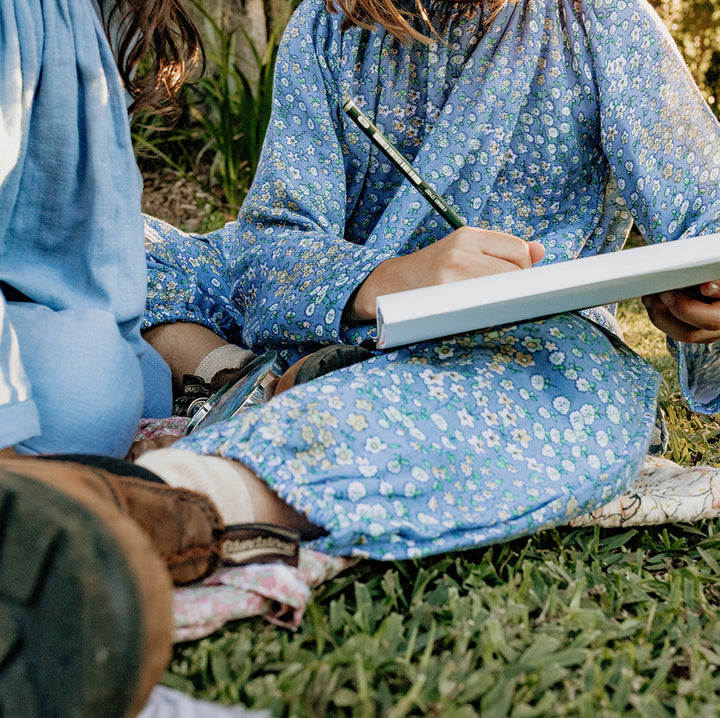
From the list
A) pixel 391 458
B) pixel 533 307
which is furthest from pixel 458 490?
pixel 533 307

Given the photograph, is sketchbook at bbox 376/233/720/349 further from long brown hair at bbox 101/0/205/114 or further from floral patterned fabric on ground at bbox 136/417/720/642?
long brown hair at bbox 101/0/205/114

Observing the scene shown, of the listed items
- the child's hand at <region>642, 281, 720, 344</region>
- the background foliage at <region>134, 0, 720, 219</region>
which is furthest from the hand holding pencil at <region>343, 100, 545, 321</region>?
the background foliage at <region>134, 0, 720, 219</region>

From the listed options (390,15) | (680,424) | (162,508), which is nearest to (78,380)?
(162,508)

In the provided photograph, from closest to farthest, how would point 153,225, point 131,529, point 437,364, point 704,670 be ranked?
point 131,529 → point 704,670 → point 437,364 → point 153,225

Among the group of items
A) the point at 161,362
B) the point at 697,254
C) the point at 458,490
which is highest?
the point at 697,254

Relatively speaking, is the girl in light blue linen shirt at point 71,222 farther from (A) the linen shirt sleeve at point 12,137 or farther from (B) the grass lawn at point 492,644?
(B) the grass lawn at point 492,644

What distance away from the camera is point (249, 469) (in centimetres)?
87

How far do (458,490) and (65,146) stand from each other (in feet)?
2.34

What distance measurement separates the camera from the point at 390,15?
1.29 m

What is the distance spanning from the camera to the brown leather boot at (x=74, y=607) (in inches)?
21.7

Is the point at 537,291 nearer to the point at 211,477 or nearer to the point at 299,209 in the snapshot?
the point at 211,477

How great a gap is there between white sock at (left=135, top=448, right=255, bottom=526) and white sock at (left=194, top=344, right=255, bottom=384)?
2.08 ft

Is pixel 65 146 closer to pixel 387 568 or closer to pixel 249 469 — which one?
pixel 249 469

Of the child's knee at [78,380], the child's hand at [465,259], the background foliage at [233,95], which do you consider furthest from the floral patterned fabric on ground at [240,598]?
the background foliage at [233,95]
